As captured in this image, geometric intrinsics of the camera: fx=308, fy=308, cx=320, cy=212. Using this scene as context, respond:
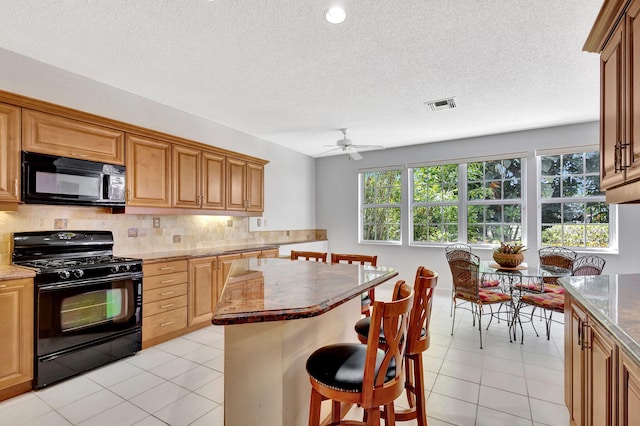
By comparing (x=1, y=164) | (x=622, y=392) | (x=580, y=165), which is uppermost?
(x=580, y=165)

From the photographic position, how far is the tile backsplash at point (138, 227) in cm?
268

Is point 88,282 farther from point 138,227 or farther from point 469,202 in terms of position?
point 469,202

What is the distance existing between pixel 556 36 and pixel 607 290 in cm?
192

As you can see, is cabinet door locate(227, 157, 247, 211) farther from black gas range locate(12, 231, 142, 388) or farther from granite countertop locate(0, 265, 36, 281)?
granite countertop locate(0, 265, 36, 281)

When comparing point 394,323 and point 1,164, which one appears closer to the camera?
point 394,323

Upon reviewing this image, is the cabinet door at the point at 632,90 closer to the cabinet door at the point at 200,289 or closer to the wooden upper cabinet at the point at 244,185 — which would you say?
the cabinet door at the point at 200,289

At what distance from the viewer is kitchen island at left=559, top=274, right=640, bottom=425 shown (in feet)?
3.55

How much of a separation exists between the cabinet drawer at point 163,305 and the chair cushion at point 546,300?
376cm

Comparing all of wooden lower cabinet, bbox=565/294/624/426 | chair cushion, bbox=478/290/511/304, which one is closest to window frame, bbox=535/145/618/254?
chair cushion, bbox=478/290/511/304

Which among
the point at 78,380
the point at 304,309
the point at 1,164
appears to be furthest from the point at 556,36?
the point at 78,380

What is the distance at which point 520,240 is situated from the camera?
4.88m

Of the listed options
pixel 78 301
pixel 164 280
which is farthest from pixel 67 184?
pixel 164 280

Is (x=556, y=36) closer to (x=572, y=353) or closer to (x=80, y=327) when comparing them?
(x=572, y=353)

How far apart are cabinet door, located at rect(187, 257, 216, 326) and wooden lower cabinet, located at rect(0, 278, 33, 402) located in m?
1.39
